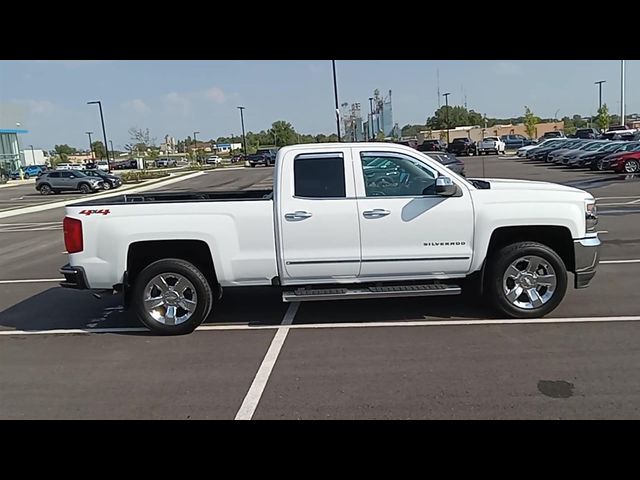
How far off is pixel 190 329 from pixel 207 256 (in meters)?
0.84

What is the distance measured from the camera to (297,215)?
5.67m

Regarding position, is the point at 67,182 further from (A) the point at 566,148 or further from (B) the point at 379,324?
(A) the point at 566,148

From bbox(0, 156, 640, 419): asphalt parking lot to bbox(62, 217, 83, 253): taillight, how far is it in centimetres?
105

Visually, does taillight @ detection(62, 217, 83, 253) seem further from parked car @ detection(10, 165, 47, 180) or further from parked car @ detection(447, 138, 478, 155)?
parked car @ detection(10, 165, 47, 180)

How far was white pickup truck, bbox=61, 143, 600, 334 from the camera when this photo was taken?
5.70 meters

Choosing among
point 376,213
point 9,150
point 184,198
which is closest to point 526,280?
point 376,213

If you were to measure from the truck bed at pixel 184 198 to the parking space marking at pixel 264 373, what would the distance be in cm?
148

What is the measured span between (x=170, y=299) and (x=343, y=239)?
205 centimetres

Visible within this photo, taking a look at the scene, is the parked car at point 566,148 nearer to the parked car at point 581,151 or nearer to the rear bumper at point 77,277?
the parked car at point 581,151

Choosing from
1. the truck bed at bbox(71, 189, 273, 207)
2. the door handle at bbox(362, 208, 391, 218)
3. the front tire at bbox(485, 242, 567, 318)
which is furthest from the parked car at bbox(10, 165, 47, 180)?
the front tire at bbox(485, 242, 567, 318)
